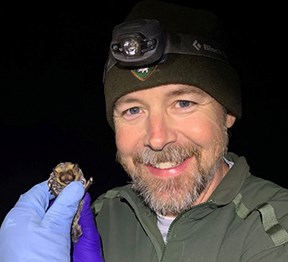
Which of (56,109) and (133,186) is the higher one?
(133,186)

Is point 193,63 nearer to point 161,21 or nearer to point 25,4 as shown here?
point 161,21

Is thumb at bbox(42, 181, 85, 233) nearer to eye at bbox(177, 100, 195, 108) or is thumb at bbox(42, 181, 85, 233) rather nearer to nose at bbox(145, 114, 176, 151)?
nose at bbox(145, 114, 176, 151)

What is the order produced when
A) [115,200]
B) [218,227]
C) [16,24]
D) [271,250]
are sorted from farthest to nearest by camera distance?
[16,24] < [115,200] < [218,227] < [271,250]

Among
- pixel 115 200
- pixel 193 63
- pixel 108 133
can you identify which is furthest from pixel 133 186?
pixel 108 133

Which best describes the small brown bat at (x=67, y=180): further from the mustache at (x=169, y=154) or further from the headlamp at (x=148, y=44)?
the headlamp at (x=148, y=44)

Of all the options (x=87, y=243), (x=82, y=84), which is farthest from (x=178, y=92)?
(x=82, y=84)

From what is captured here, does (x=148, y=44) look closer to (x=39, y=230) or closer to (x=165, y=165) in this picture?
(x=165, y=165)

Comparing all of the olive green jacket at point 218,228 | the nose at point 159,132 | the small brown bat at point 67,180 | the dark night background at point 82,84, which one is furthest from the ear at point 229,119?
the dark night background at point 82,84
